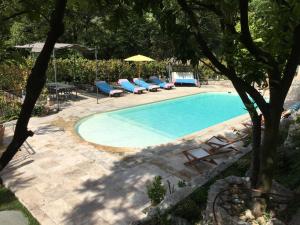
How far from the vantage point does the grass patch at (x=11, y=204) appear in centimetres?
695

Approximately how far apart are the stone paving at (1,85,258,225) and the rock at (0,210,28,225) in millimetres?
294

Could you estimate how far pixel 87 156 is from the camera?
1053 centimetres

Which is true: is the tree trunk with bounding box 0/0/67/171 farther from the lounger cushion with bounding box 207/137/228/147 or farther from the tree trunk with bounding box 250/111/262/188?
the lounger cushion with bounding box 207/137/228/147

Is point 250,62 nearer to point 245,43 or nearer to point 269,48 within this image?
point 245,43

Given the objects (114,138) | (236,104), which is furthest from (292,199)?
(236,104)

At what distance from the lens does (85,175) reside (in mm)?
9055

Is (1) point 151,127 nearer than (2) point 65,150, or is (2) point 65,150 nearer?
(2) point 65,150

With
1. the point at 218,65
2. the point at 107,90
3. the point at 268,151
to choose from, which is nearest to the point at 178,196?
the point at 268,151

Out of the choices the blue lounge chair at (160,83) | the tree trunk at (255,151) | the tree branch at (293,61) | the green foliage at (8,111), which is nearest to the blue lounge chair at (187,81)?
the blue lounge chair at (160,83)

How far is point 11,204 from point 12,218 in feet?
2.83

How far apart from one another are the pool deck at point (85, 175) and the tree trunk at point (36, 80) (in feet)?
16.2

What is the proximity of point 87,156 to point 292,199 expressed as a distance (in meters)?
6.81

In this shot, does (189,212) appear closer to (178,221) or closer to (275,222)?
(178,221)

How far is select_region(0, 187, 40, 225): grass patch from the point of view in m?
Answer: 6.95
